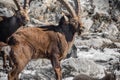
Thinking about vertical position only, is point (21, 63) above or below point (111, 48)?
above

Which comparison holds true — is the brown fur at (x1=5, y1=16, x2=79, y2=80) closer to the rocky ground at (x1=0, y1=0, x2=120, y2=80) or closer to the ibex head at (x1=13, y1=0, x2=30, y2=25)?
the rocky ground at (x1=0, y1=0, x2=120, y2=80)

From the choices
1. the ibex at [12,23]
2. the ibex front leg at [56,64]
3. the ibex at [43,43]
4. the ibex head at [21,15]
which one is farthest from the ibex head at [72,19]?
the ibex at [12,23]

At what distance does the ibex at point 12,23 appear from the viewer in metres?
12.6

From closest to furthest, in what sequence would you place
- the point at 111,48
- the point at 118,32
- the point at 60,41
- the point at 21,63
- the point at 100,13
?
the point at 21,63
the point at 60,41
the point at 111,48
the point at 118,32
the point at 100,13

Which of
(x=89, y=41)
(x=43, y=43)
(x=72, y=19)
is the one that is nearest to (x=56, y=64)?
(x=43, y=43)

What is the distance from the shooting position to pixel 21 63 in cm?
968

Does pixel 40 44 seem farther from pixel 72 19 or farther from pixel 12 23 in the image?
pixel 12 23

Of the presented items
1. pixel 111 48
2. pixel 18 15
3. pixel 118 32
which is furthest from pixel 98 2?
pixel 18 15

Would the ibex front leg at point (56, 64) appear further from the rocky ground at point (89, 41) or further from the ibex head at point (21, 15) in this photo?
the ibex head at point (21, 15)

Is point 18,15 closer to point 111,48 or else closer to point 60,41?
point 60,41

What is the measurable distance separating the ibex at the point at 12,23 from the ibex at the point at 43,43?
72.3 inches

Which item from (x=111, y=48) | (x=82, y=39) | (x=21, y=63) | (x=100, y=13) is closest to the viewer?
(x=21, y=63)

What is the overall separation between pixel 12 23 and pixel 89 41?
6.54m

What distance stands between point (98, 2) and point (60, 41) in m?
15.0
